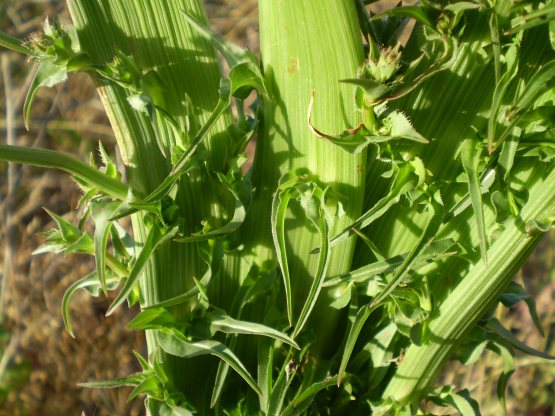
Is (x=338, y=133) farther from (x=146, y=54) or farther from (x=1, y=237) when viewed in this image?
(x=1, y=237)

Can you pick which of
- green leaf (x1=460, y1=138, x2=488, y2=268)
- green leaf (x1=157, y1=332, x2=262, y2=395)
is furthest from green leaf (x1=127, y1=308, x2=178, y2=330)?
green leaf (x1=460, y1=138, x2=488, y2=268)

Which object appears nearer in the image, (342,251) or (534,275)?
(342,251)

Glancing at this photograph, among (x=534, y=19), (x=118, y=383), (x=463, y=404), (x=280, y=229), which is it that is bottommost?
(x=463, y=404)

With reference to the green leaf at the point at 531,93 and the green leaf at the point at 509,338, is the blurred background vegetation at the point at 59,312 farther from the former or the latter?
the green leaf at the point at 531,93

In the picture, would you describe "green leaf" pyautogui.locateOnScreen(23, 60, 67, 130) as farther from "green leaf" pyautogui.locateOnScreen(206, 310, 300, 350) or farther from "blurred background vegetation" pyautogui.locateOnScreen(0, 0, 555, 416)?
"blurred background vegetation" pyautogui.locateOnScreen(0, 0, 555, 416)

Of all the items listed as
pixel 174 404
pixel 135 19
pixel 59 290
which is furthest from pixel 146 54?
pixel 59 290

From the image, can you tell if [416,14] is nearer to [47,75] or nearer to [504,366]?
[47,75]

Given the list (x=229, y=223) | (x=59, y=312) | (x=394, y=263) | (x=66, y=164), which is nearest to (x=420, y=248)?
(x=394, y=263)
